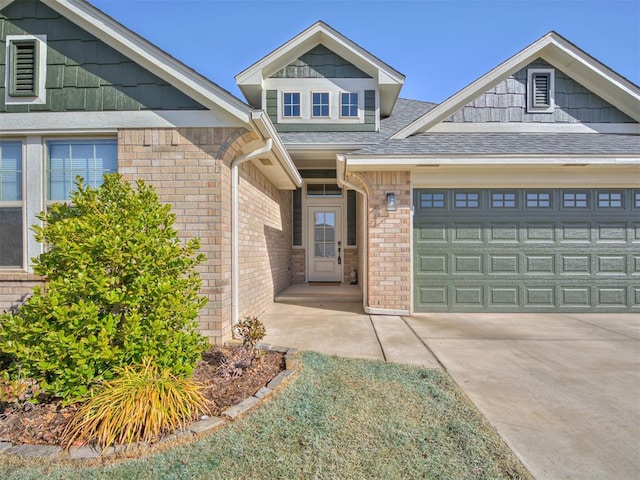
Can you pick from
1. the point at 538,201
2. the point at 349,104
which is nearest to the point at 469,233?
the point at 538,201

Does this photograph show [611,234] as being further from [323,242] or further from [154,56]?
[154,56]

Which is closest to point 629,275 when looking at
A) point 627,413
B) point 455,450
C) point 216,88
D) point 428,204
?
point 428,204

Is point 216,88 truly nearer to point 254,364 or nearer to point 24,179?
point 24,179

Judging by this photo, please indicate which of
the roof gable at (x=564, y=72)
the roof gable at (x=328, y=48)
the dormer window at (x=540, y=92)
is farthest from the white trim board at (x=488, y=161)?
the roof gable at (x=328, y=48)

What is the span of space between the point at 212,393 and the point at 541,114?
8.00 meters

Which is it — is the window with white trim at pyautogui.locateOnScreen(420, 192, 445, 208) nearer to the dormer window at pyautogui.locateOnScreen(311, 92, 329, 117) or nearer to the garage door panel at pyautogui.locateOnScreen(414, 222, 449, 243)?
the garage door panel at pyautogui.locateOnScreen(414, 222, 449, 243)

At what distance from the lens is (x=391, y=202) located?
6227 mm

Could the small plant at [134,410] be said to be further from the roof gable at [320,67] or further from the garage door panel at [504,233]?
the roof gable at [320,67]

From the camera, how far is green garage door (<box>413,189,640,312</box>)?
6336mm

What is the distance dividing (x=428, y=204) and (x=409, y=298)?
1.87m

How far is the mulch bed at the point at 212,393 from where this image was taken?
2.32 m

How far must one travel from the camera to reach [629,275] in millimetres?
6332

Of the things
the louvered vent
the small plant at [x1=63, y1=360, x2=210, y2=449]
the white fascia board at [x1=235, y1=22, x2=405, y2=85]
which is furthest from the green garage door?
the small plant at [x1=63, y1=360, x2=210, y2=449]

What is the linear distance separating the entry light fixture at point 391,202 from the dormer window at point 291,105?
4.14 metres
